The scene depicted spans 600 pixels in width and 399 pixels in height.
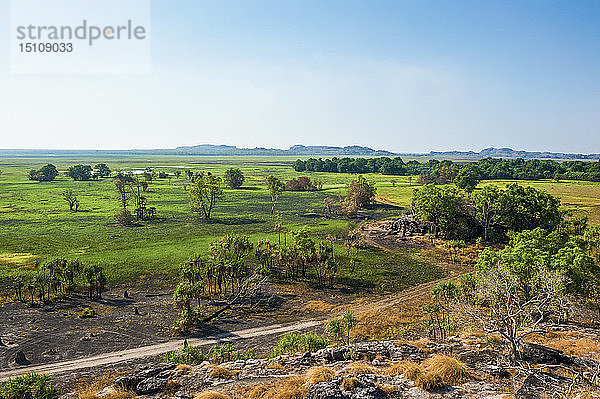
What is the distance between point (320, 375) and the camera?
2006 centimetres

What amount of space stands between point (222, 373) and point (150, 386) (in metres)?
4.15

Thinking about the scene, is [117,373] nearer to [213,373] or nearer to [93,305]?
[213,373]

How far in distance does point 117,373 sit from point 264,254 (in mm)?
30395

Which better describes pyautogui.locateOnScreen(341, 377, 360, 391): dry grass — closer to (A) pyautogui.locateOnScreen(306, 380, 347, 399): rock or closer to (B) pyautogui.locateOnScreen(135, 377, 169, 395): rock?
(A) pyautogui.locateOnScreen(306, 380, 347, 399): rock

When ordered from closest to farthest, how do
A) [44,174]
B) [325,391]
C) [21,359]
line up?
1. [325,391]
2. [21,359]
3. [44,174]

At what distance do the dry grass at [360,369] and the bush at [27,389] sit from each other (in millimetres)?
16883

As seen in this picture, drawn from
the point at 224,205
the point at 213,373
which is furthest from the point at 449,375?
the point at 224,205

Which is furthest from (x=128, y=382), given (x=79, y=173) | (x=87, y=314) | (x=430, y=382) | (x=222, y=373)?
(x=79, y=173)

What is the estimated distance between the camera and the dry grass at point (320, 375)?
64.7ft

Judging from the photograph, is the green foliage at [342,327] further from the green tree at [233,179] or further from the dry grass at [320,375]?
the green tree at [233,179]

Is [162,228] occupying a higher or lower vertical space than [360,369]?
lower

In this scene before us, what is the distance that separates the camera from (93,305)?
40719 millimetres

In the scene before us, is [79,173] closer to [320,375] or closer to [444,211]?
[444,211]

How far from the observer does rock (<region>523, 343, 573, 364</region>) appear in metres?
22.0
